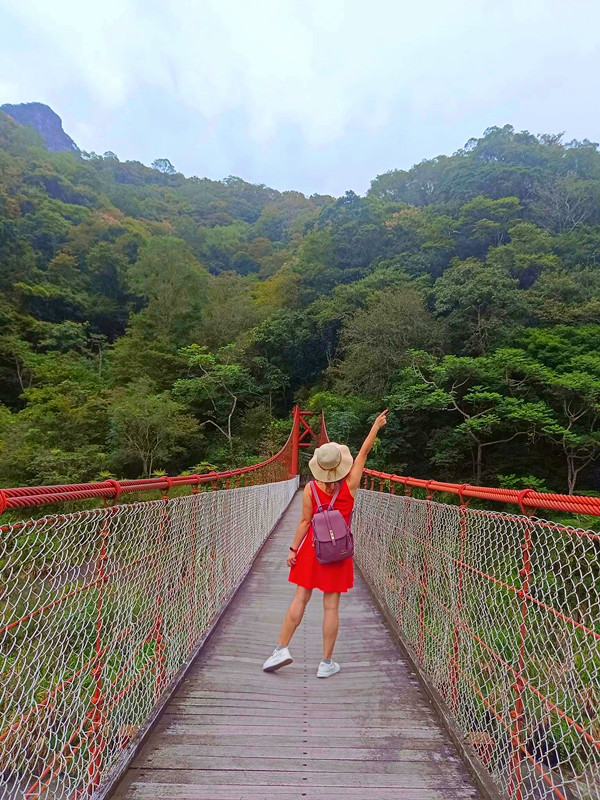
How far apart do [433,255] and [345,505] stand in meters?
18.4

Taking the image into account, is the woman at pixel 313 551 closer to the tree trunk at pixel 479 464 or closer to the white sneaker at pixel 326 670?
the white sneaker at pixel 326 670

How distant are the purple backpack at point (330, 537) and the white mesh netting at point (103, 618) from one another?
21.4 inches

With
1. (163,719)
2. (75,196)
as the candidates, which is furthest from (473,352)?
(75,196)

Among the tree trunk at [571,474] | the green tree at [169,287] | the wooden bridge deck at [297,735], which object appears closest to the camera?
the wooden bridge deck at [297,735]

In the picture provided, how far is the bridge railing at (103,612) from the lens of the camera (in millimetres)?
1037

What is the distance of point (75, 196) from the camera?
96.6ft

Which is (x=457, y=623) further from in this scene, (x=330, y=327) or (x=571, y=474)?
(x=330, y=327)

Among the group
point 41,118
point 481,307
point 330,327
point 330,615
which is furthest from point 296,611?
point 41,118

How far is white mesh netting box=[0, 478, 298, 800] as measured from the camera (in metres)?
1.06

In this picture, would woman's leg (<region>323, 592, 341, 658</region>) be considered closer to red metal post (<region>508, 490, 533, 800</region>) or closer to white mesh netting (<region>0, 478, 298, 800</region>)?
white mesh netting (<region>0, 478, 298, 800</region>)

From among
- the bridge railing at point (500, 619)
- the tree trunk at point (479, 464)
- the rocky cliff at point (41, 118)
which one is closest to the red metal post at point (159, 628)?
the bridge railing at point (500, 619)

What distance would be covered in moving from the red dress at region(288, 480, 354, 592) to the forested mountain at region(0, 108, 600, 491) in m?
9.18

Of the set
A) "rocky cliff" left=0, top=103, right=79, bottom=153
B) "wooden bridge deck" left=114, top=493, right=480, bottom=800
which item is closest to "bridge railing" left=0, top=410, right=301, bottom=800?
"wooden bridge deck" left=114, top=493, right=480, bottom=800

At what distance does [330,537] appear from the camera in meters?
1.72
